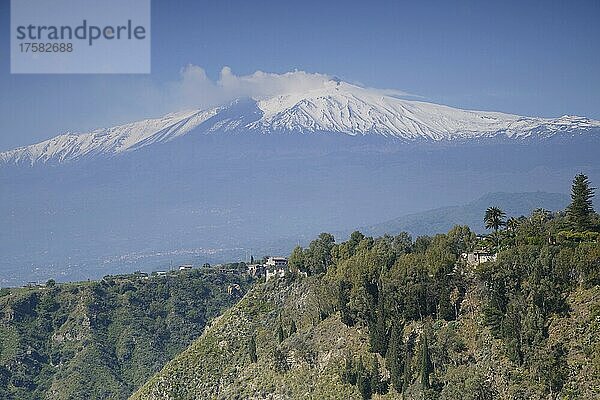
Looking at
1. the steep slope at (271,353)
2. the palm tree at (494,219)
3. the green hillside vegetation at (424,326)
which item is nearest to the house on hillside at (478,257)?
the green hillside vegetation at (424,326)

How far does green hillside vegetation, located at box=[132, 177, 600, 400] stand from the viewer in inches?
1291

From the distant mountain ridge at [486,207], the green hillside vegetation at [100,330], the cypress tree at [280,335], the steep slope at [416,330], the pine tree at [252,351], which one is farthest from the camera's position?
the distant mountain ridge at [486,207]

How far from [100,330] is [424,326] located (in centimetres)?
3661

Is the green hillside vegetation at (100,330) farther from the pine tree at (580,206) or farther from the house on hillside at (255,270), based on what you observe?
the pine tree at (580,206)

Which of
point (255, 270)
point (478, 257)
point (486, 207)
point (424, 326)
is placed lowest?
point (255, 270)

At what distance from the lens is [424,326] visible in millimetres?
37031

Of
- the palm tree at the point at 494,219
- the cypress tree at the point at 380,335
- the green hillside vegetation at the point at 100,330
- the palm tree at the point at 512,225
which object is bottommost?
the green hillside vegetation at the point at 100,330

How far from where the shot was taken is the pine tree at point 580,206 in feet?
131

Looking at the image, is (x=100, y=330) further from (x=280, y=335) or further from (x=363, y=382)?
(x=363, y=382)

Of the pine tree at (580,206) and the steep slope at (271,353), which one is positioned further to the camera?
the pine tree at (580,206)

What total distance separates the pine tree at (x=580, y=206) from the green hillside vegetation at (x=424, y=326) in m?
0.06

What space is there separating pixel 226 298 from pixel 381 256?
3380cm

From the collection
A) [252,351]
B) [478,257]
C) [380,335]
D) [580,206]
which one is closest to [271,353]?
[252,351]

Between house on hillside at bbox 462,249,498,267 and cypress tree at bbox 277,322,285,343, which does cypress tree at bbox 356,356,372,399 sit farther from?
cypress tree at bbox 277,322,285,343
